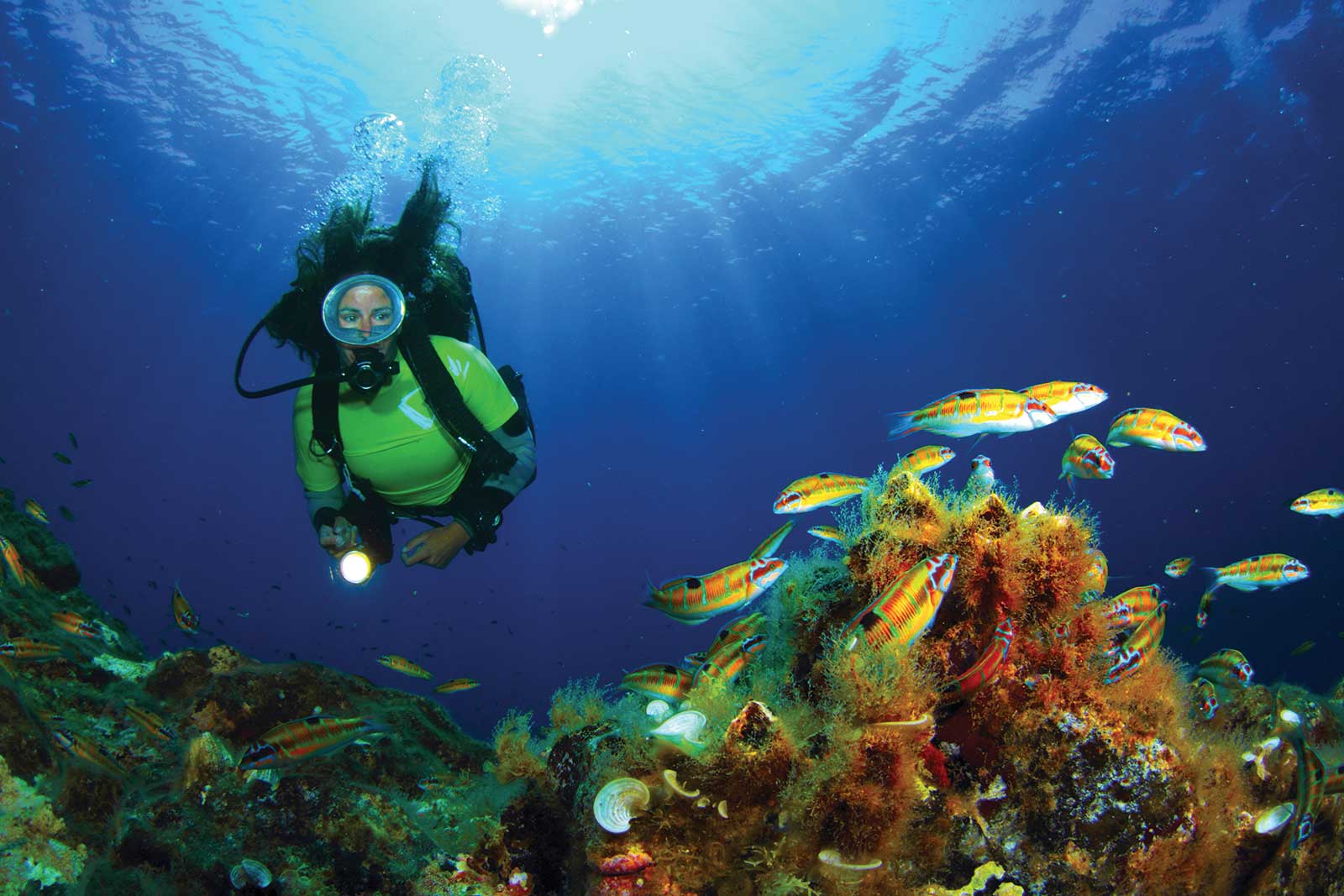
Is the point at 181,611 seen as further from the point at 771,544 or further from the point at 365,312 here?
the point at 771,544

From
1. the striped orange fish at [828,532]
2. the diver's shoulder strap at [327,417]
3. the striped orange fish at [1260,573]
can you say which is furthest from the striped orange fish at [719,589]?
the striped orange fish at [1260,573]

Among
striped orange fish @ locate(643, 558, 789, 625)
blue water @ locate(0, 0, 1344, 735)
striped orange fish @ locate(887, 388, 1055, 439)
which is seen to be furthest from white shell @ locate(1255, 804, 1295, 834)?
blue water @ locate(0, 0, 1344, 735)

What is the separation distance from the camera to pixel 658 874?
2.54m

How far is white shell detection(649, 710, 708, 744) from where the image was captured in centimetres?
261

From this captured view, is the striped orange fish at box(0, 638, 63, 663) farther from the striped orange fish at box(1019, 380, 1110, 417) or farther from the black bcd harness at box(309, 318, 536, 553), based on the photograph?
the striped orange fish at box(1019, 380, 1110, 417)

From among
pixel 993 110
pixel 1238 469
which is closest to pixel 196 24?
pixel 993 110

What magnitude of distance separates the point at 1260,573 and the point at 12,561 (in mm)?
14594

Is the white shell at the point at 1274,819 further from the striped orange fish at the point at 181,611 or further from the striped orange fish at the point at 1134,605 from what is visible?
the striped orange fish at the point at 181,611

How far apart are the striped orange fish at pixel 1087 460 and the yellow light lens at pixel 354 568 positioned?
235 inches

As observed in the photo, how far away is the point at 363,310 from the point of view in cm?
447

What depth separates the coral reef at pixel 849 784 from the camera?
2492 mm

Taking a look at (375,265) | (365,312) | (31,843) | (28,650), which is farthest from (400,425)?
(28,650)

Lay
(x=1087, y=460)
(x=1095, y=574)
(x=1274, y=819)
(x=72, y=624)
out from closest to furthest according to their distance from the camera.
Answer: (x=1095, y=574) → (x=1274, y=819) → (x=1087, y=460) → (x=72, y=624)

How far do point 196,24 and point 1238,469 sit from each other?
3522 inches
